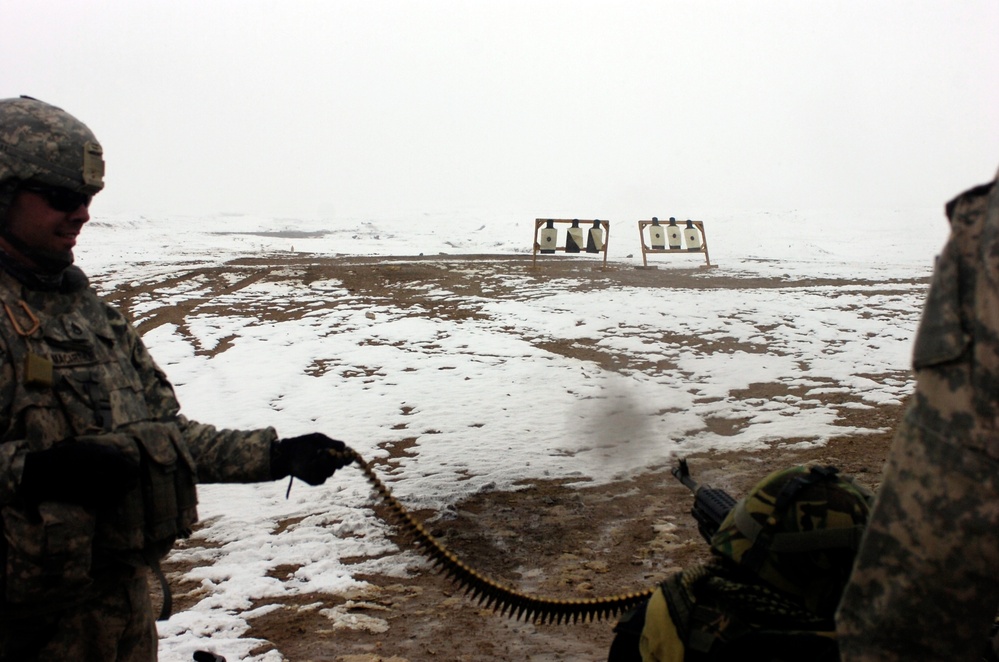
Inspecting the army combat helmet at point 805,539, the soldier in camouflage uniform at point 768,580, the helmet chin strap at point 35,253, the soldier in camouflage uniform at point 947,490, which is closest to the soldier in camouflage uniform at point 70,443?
the helmet chin strap at point 35,253

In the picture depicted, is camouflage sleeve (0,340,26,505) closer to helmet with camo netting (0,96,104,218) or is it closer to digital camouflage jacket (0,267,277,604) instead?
digital camouflage jacket (0,267,277,604)

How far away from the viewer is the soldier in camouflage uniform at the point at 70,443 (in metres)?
1.85

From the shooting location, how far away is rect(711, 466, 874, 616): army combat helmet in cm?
178

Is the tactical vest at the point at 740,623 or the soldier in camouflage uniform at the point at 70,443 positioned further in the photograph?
the soldier in camouflage uniform at the point at 70,443

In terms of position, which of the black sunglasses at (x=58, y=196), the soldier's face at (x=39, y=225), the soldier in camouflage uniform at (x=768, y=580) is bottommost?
the soldier in camouflage uniform at (x=768, y=580)

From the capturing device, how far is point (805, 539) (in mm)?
1783

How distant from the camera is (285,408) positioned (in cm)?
812

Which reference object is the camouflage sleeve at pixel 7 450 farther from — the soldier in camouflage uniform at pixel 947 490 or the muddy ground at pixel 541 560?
the muddy ground at pixel 541 560

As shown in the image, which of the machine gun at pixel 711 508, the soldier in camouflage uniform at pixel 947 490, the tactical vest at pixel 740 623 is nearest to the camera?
the soldier in camouflage uniform at pixel 947 490

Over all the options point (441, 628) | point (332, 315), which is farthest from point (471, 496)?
point (332, 315)

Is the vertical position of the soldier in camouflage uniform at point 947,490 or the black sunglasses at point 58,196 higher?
the black sunglasses at point 58,196

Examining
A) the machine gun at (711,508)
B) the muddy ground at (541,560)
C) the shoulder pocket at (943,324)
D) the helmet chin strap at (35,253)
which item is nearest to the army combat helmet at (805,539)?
the machine gun at (711,508)

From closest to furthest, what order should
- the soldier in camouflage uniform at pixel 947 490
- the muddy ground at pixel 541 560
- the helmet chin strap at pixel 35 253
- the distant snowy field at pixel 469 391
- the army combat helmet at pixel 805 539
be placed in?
the soldier in camouflage uniform at pixel 947 490 → the army combat helmet at pixel 805 539 → the helmet chin strap at pixel 35 253 → the muddy ground at pixel 541 560 → the distant snowy field at pixel 469 391

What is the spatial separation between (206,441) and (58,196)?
81cm
